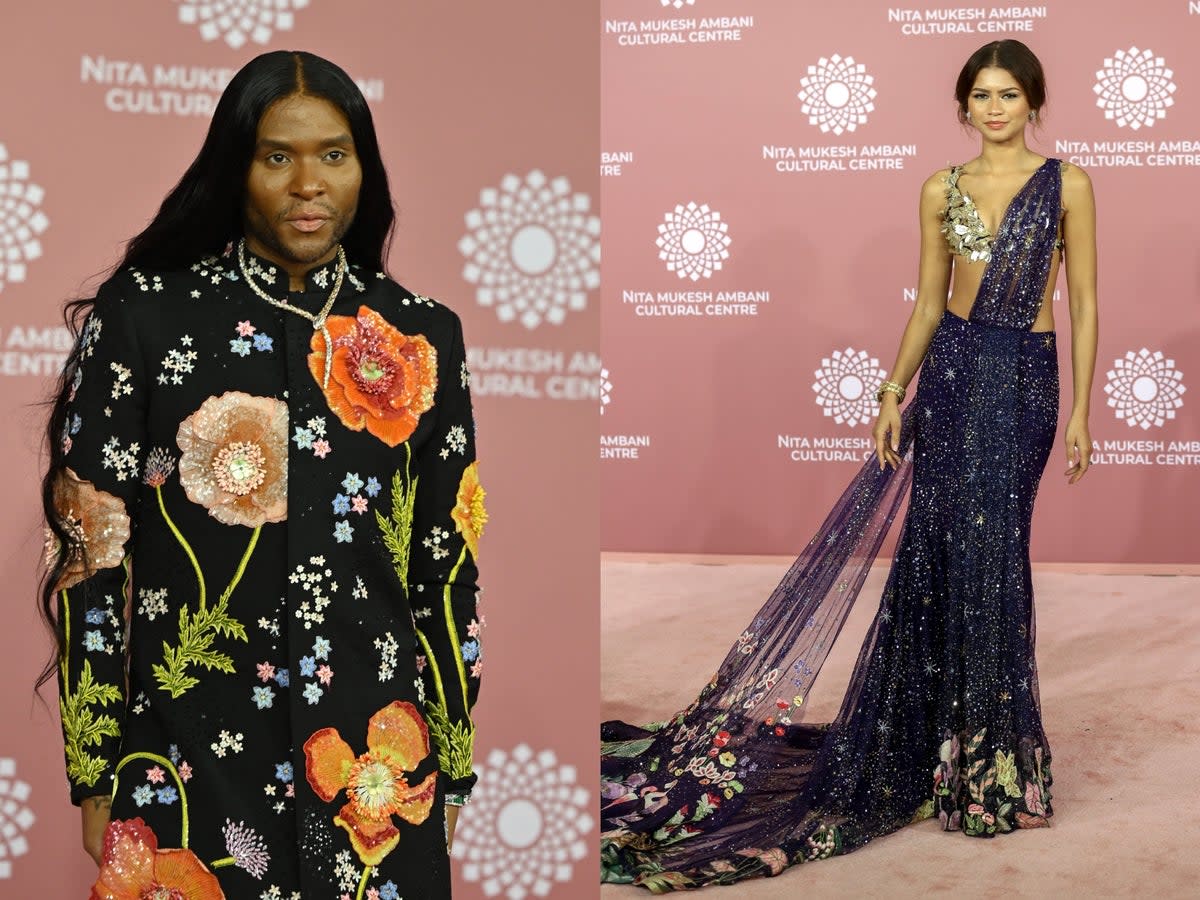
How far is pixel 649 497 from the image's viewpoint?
610cm

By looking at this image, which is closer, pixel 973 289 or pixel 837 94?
pixel 973 289

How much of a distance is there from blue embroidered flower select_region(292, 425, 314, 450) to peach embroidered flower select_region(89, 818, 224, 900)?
0.38m

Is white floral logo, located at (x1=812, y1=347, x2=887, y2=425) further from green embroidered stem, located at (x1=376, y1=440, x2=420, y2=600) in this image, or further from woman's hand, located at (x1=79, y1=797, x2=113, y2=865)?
woman's hand, located at (x1=79, y1=797, x2=113, y2=865)

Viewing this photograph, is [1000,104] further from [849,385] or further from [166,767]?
[849,385]

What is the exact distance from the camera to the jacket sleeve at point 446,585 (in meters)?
1.55

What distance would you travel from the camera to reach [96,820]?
1.41m

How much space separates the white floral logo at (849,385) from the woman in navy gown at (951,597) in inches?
97.1

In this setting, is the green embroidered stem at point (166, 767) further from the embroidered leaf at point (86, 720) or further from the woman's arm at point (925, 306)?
the woman's arm at point (925, 306)

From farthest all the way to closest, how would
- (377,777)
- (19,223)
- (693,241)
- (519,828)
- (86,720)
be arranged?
(693,241), (519,828), (19,223), (377,777), (86,720)

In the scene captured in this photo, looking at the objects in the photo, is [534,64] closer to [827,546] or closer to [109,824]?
[109,824]

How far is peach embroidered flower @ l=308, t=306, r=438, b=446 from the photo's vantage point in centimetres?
147

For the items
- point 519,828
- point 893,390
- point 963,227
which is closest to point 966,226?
point 963,227

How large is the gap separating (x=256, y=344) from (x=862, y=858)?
6.39ft

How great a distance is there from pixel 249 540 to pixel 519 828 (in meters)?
0.88
